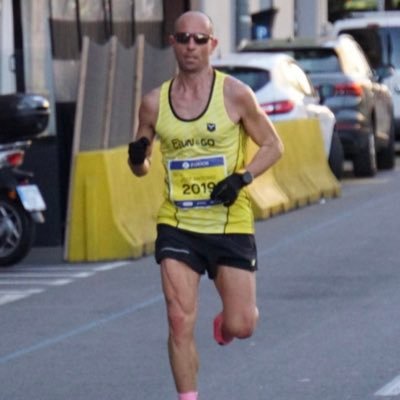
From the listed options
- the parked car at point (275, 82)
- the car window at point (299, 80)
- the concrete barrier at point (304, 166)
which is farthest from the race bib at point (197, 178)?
the car window at point (299, 80)

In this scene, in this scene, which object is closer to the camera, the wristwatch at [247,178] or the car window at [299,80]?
the wristwatch at [247,178]

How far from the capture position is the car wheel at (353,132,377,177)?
21.0m

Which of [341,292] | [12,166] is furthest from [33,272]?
[341,292]

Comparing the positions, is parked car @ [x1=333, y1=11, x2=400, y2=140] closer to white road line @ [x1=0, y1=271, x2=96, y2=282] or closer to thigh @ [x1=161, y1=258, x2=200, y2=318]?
white road line @ [x1=0, y1=271, x2=96, y2=282]

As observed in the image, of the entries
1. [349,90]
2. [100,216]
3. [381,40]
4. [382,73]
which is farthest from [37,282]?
[381,40]

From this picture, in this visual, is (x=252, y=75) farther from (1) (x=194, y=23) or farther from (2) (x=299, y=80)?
(1) (x=194, y=23)

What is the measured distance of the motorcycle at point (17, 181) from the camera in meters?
13.4

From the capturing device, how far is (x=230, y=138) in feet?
23.9

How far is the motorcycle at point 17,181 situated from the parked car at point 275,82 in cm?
481

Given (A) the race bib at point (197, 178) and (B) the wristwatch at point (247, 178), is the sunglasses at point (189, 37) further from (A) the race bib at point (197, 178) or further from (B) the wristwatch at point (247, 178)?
(B) the wristwatch at point (247, 178)

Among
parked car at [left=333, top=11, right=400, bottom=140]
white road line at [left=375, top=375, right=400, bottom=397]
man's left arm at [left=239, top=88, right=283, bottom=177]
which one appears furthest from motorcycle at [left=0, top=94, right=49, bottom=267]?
parked car at [left=333, top=11, right=400, bottom=140]

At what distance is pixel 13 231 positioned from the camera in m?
13.4

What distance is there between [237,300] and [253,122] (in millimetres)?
786

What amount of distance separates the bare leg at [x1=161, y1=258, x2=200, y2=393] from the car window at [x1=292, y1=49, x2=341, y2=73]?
14.3m
